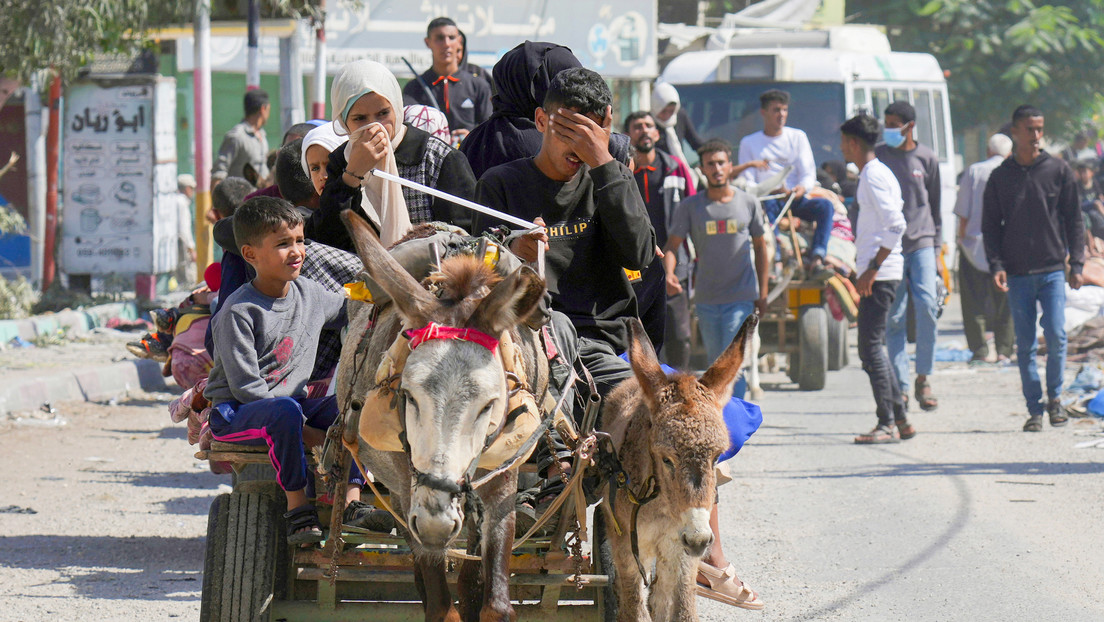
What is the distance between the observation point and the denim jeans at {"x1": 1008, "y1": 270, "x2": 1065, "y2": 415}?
1052cm

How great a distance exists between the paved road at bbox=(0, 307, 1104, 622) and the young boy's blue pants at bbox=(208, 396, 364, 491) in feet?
5.05

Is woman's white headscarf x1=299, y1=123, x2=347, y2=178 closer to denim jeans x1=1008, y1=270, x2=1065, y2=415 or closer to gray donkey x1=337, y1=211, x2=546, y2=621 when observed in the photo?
gray donkey x1=337, y1=211, x2=546, y2=621

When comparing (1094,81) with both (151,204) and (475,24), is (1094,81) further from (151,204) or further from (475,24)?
(151,204)

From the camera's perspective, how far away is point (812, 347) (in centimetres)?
1254

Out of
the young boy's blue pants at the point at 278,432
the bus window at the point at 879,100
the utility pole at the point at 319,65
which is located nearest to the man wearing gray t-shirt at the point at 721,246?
the young boy's blue pants at the point at 278,432

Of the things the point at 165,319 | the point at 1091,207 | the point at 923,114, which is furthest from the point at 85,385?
the point at 1091,207

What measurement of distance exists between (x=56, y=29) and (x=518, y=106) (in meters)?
7.68

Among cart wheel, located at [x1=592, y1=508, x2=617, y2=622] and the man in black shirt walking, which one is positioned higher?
the man in black shirt walking

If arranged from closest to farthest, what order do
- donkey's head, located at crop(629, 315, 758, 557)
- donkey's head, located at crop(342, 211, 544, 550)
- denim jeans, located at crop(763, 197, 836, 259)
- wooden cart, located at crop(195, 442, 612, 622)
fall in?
donkey's head, located at crop(342, 211, 544, 550) < donkey's head, located at crop(629, 315, 758, 557) < wooden cart, located at crop(195, 442, 612, 622) < denim jeans, located at crop(763, 197, 836, 259)

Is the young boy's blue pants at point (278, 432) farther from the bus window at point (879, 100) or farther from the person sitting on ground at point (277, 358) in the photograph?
the bus window at point (879, 100)

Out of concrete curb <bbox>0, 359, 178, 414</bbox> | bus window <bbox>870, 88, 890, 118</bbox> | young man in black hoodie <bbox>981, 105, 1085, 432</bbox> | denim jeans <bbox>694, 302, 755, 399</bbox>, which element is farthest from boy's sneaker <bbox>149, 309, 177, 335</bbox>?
bus window <bbox>870, 88, 890, 118</bbox>

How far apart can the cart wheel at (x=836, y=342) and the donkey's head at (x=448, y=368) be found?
975 cm

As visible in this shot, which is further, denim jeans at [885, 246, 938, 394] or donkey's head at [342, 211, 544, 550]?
denim jeans at [885, 246, 938, 394]

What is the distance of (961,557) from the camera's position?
22.0 feet
